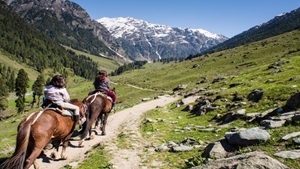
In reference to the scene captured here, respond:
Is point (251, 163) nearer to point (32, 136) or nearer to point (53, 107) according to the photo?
point (32, 136)

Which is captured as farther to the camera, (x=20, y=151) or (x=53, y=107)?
(x=53, y=107)

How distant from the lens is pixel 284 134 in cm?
1267

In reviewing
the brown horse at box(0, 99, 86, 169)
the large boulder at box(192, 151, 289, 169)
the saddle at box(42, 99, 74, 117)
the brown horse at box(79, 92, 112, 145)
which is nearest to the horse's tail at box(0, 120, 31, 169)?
the brown horse at box(0, 99, 86, 169)

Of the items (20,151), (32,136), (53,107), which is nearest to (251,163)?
(32,136)

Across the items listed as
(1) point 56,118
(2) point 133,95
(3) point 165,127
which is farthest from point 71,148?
(2) point 133,95

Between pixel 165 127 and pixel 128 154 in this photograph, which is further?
pixel 165 127

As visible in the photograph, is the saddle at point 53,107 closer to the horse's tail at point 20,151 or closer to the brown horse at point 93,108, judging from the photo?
the horse's tail at point 20,151

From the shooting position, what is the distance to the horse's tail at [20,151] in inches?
436

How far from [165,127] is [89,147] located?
837 centimetres

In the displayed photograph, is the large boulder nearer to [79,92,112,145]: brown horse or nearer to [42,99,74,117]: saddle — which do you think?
[42,99,74,117]: saddle

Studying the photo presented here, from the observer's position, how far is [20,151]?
36.9 ft

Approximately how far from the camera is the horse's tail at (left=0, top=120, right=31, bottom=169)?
36.4 ft

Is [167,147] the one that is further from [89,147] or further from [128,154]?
[89,147]

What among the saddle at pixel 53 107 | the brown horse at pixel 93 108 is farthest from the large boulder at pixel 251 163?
the brown horse at pixel 93 108
